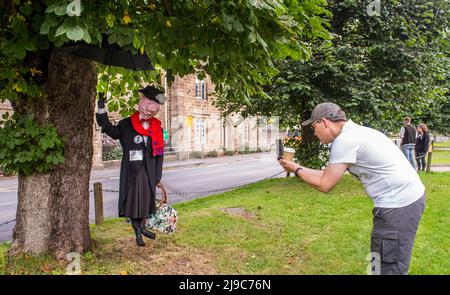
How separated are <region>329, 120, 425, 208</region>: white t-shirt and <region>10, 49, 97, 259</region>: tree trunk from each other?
3.19 m

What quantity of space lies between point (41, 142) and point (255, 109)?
9.43m

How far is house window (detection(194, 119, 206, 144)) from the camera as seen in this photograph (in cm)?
3353

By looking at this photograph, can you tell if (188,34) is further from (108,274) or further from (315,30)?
(108,274)

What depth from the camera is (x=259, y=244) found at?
639 cm

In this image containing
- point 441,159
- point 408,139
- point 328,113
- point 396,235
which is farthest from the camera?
point 441,159

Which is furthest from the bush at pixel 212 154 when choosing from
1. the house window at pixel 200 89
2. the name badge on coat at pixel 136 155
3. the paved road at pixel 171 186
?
the name badge on coat at pixel 136 155

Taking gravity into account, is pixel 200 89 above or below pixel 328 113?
above

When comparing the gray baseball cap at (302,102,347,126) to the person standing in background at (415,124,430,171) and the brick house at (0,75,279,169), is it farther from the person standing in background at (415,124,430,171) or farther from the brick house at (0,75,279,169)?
the brick house at (0,75,279,169)

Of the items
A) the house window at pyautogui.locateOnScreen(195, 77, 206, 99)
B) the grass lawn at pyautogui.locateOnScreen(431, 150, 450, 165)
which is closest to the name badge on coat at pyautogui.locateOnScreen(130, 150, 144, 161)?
the grass lawn at pyautogui.locateOnScreen(431, 150, 450, 165)

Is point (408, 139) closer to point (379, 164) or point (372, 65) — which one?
point (372, 65)

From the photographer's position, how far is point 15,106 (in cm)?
516

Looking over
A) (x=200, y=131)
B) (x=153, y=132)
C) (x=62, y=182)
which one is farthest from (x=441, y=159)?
(x=62, y=182)

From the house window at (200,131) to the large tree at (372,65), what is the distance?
20.6 meters

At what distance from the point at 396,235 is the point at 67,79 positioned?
4014 mm
